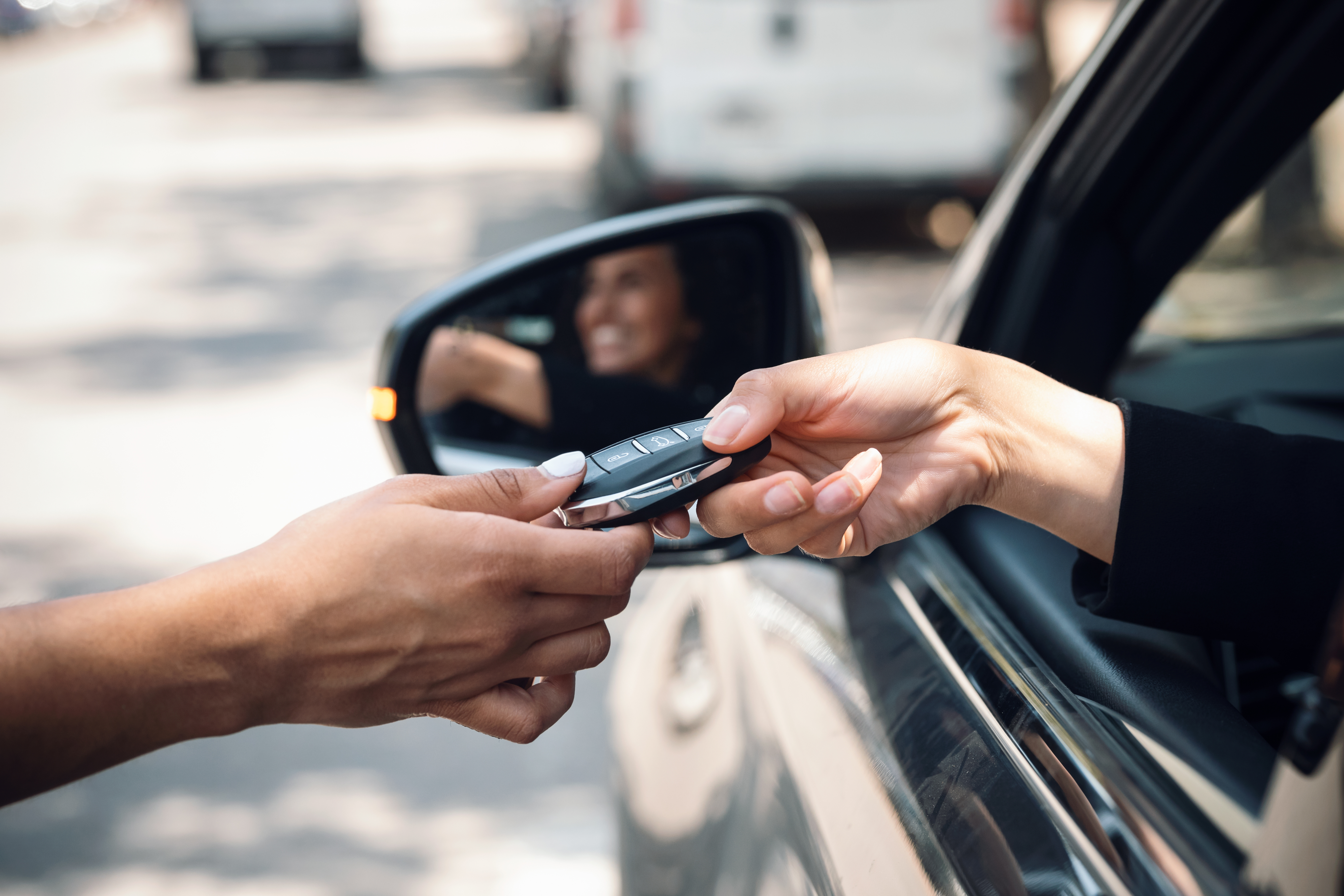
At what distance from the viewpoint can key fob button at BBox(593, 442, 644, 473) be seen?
1010mm

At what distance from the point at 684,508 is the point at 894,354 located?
0.27m

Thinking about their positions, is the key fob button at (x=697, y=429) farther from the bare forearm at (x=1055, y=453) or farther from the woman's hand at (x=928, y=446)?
the bare forearm at (x=1055, y=453)

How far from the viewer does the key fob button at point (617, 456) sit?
1010mm

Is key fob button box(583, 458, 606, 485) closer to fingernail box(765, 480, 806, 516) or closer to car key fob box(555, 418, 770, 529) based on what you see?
car key fob box(555, 418, 770, 529)

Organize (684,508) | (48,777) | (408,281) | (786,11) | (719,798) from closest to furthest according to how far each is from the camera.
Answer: (48,777)
(684,508)
(719,798)
(786,11)
(408,281)

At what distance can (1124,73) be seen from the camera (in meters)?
1.38

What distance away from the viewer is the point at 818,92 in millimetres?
6918

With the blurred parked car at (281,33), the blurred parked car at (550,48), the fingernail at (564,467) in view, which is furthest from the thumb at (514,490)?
the blurred parked car at (281,33)

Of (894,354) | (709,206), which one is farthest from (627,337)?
(894,354)

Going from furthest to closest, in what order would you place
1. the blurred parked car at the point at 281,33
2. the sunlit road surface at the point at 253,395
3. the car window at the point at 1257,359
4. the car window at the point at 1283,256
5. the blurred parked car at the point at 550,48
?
the blurred parked car at the point at 281,33 → the blurred parked car at the point at 550,48 → the car window at the point at 1283,256 → the sunlit road surface at the point at 253,395 → the car window at the point at 1257,359

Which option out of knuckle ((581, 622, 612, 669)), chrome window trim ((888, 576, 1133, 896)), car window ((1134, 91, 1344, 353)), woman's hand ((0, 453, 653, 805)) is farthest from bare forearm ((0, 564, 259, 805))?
car window ((1134, 91, 1344, 353))

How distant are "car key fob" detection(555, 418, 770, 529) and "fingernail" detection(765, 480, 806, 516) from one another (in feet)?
0.14

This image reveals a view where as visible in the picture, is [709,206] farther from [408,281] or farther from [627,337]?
[408,281]

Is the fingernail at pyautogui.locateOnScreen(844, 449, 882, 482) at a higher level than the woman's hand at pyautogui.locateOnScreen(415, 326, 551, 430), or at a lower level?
higher
